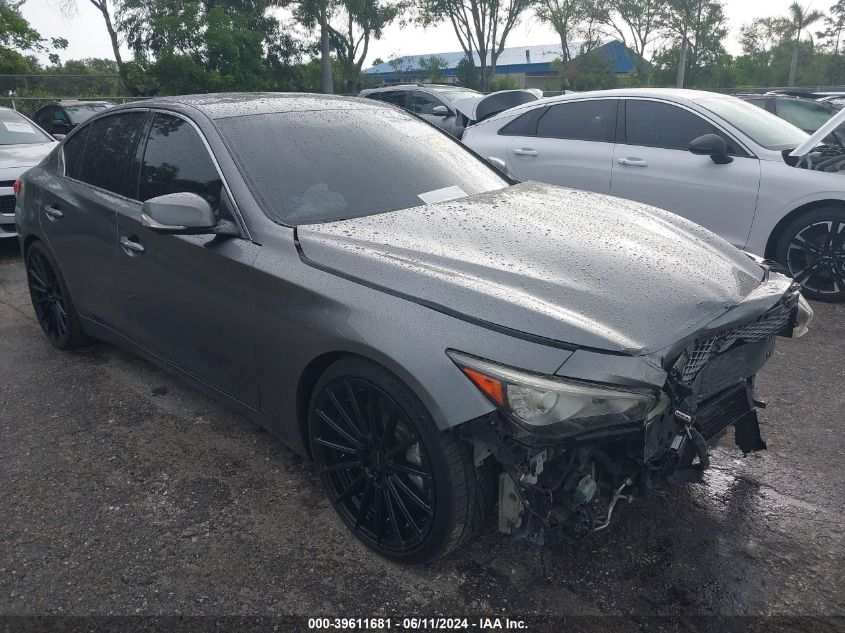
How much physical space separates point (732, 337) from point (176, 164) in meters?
2.58

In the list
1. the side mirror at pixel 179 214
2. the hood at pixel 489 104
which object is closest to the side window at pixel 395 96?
the hood at pixel 489 104

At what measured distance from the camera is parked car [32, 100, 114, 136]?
13.2 metres

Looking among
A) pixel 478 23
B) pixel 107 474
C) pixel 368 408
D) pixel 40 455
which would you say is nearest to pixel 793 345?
pixel 368 408

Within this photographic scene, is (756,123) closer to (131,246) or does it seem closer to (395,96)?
(131,246)

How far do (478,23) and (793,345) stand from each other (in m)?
39.0

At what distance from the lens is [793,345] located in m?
4.52

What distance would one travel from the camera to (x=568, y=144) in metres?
A: 6.48

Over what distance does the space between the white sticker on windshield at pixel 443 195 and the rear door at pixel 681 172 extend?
3065 millimetres

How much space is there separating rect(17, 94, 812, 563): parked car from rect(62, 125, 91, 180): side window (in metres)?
0.46

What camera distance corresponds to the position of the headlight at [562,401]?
202 cm

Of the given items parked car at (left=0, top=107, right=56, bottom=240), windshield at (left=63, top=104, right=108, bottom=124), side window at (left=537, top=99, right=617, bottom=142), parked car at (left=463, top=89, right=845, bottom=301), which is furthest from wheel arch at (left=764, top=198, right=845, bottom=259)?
windshield at (left=63, top=104, right=108, bottom=124)

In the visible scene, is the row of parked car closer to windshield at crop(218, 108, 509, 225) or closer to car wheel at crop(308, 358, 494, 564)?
windshield at crop(218, 108, 509, 225)

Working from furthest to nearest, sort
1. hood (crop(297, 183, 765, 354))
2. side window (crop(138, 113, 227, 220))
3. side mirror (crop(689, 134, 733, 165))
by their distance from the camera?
side mirror (crop(689, 134, 733, 165)) < side window (crop(138, 113, 227, 220)) < hood (crop(297, 183, 765, 354))

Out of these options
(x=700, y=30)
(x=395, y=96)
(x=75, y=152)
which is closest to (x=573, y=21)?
(x=700, y=30)
